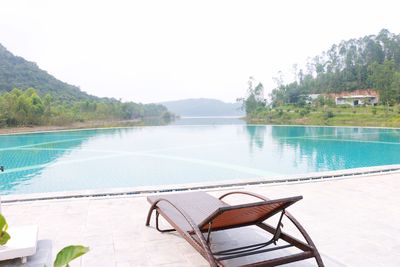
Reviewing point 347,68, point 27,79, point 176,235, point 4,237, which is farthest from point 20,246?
point 347,68

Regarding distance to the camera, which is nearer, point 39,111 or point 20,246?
point 20,246

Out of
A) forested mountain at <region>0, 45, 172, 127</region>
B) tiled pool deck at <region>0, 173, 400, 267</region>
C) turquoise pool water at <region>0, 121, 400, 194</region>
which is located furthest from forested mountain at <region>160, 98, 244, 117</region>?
tiled pool deck at <region>0, 173, 400, 267</region>

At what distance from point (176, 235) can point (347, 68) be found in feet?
212

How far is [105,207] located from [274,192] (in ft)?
8.10

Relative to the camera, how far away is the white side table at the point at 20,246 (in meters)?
2.64

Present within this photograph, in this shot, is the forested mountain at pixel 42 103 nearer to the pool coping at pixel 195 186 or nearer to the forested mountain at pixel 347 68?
the forested mountain at pixel 347 68

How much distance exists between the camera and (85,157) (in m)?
15.1

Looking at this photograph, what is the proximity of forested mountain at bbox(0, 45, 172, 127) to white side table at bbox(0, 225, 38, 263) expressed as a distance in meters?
35.0

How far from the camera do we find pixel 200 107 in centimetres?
13050

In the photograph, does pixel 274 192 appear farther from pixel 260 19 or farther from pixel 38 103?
pixel 38 103

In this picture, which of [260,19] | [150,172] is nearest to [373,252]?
→ [150,172]

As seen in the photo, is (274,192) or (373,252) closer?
(373,252)

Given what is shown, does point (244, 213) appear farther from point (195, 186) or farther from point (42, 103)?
point (42, 103)

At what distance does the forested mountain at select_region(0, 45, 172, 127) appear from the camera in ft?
114
